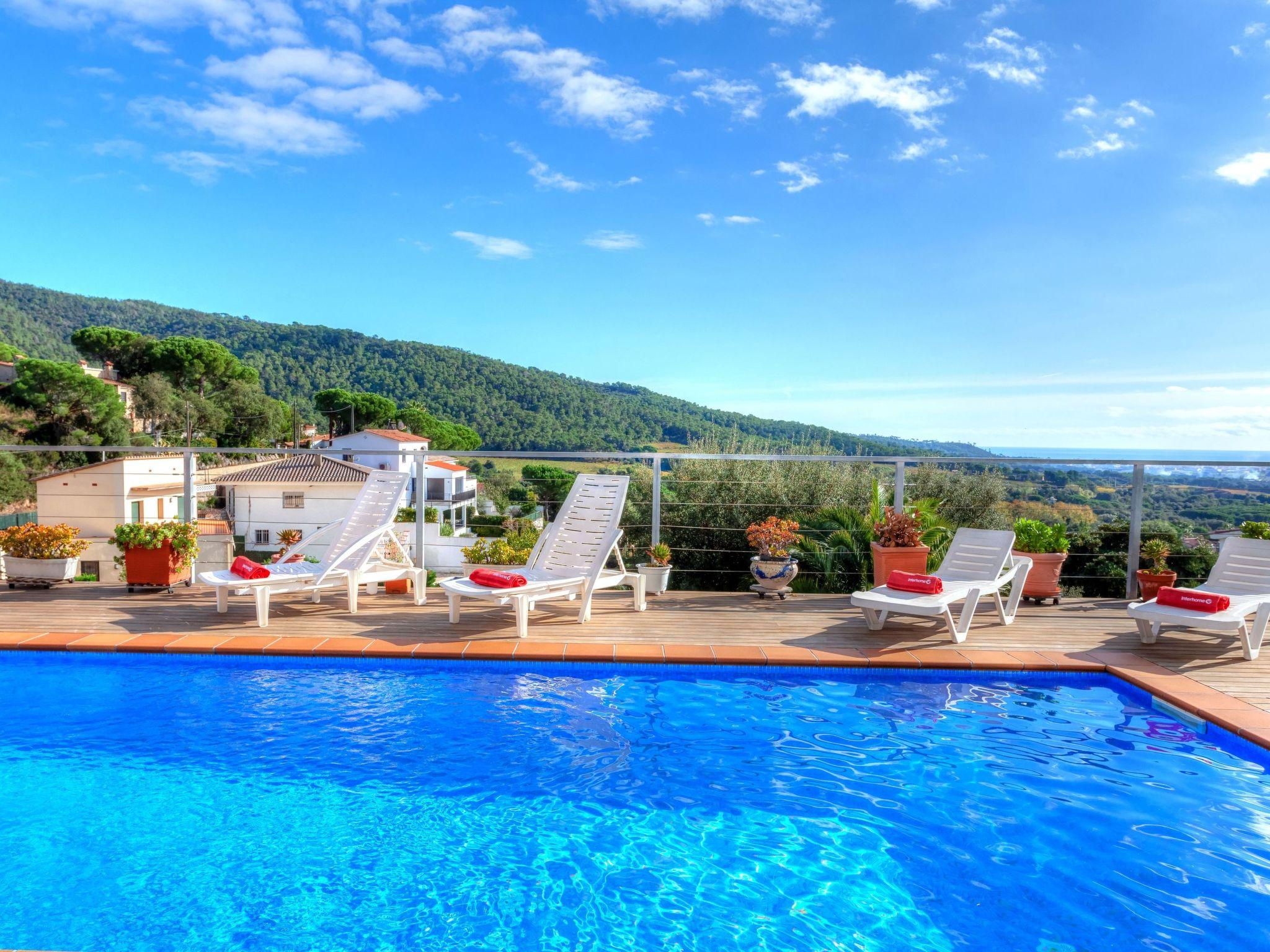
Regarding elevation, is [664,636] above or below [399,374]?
below

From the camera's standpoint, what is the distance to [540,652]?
16.7 feet

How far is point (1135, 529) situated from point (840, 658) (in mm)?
3724

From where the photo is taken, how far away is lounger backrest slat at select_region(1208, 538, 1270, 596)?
5.68 meters

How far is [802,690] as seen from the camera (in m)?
4.75

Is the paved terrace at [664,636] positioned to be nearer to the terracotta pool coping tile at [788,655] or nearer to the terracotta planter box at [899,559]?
the terracotta pool coping tile at [788,655]

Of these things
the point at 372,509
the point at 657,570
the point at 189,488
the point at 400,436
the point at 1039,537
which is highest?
the point at 400,436

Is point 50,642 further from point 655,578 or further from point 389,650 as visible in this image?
point 655,578

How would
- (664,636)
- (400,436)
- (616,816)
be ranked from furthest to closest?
1. (400,436)
2. (664,636)
3. (616,816)

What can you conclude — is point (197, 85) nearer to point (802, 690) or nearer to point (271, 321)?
point (802, 690)

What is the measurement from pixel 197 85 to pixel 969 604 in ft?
72.5

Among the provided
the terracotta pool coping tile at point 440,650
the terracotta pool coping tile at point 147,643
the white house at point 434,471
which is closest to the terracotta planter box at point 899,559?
the terracotta pool coping tile at point 440,650

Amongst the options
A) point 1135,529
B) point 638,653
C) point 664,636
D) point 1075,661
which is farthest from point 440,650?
point 1135,529

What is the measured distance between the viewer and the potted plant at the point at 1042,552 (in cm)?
679

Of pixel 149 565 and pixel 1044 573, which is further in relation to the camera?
pixel 1044 573
